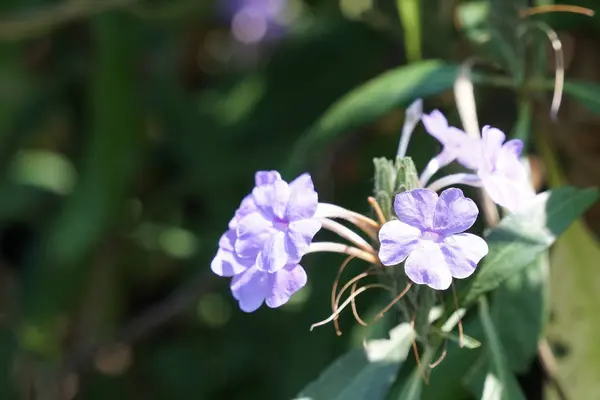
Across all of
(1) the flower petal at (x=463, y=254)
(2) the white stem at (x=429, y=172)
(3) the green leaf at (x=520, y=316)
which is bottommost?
(3) the green leaf at (x=520, y=316)

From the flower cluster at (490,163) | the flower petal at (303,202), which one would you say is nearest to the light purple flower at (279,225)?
the flower petal at (303,202)

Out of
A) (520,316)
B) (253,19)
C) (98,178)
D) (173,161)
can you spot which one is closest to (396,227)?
(520,316)

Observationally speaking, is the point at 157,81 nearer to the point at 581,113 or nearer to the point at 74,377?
the point at 74,377

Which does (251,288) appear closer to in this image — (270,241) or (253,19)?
(270,241)

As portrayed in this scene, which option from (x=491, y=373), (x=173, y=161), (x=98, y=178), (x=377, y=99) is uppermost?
(x=377, y=99)

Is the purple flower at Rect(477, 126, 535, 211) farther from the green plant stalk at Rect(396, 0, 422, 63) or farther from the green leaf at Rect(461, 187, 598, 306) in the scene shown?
the green plant stalk at Rect(396, 0, 422, 63)

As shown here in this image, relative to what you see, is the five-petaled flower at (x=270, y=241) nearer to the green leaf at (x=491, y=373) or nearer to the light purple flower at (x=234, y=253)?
the light purple flower at (x=234, y=253)
